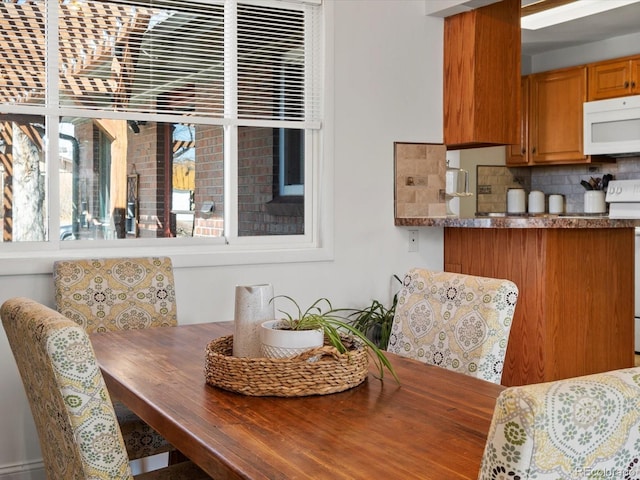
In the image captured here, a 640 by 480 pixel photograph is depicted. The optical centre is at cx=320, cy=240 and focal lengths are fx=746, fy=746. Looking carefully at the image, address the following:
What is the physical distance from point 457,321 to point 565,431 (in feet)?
4.43

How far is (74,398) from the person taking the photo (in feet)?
4.02

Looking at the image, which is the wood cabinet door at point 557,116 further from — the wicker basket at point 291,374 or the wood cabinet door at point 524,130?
the wicker basket at point 291,374

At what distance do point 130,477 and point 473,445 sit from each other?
60 cm

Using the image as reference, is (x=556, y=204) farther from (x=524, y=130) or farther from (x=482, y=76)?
(x=482, y=76)

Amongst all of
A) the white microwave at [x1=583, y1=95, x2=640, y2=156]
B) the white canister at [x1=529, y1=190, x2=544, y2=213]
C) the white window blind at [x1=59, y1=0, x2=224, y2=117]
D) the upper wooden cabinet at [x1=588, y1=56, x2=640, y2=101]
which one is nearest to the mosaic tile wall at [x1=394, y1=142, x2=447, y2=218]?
the white window blind at [x1=59, y1=0, x2=224, y2=117]

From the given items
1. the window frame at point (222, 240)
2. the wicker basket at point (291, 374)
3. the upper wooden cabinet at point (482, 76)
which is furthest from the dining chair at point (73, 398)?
the upper wooden cabinet at point (482, 76)

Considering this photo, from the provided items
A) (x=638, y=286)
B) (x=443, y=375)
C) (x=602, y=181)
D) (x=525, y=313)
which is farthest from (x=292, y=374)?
(x=602, y=181)

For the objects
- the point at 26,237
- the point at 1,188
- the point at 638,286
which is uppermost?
the point at 1,188

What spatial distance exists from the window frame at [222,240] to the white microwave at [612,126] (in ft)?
10.3

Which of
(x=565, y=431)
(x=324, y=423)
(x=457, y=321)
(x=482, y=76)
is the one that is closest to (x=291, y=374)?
(x=324, y=423)

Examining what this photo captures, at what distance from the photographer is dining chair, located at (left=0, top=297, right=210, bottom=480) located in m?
1.22

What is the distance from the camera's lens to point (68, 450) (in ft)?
4.25

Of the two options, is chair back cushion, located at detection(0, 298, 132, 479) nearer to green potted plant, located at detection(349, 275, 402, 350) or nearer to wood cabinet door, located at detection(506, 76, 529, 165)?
green potted plant, located at detection(349, 275, 402, 350)

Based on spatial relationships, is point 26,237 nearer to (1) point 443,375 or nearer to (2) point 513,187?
(1) point 443,375
